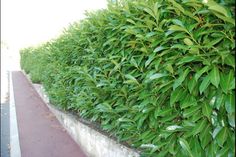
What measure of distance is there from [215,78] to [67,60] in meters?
4.56

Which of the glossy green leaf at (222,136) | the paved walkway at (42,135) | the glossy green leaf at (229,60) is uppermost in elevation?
the glossy green leaf at (229,60)

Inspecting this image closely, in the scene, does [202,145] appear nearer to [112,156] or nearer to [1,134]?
[112,156]

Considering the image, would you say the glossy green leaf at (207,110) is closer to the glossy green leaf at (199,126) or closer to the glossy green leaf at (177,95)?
the glossy green leaf at (199,126)

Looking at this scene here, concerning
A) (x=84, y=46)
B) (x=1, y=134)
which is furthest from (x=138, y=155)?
(x=1, y=134)

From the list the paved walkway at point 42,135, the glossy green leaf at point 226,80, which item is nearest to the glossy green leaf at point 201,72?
the glossy green leaf at point 226,80

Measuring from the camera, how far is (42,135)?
6.15 metres

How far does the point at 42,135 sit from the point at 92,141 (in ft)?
6.68

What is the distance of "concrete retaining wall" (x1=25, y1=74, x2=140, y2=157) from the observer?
3.67 meters

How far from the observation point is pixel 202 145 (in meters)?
2.22

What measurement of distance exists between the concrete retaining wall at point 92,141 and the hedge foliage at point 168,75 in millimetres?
149

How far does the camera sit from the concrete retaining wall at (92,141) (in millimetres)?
3672

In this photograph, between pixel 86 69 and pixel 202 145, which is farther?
pixel 86 69

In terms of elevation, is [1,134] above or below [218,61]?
below

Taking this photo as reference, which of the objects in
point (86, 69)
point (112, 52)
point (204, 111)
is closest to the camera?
point (204, 111)
